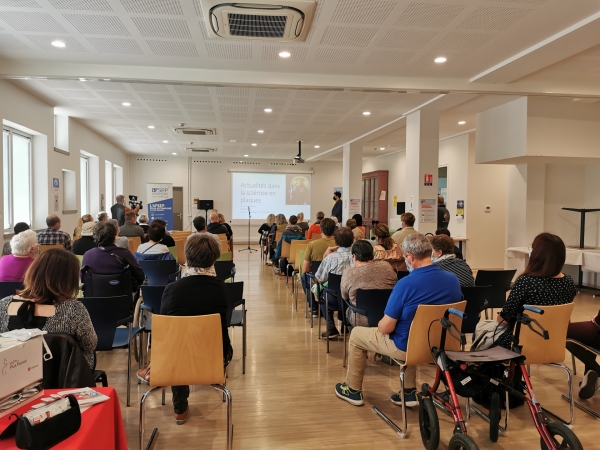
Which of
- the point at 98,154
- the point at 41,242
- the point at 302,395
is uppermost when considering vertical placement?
the point at 98,154

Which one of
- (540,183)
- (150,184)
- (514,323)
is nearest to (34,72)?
(514,323)

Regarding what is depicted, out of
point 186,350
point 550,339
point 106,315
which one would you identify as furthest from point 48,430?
point 550,339

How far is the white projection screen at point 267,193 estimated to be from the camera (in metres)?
16.3

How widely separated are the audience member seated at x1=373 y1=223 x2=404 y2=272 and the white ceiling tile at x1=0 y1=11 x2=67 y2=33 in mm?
4078

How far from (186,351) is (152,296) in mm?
1127

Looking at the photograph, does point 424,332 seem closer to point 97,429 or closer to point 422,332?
point 422,332

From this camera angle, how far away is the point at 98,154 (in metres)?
11.1

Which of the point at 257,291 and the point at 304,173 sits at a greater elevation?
the point at 304,173

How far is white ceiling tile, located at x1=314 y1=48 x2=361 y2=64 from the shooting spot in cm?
501

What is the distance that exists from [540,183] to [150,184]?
499 inches

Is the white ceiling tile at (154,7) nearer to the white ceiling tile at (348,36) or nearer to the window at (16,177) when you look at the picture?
the white ceiling tile at (348,36)

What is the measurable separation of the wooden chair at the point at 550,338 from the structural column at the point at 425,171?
474 centimetres

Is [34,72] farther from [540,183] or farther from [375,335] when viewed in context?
[540,183]

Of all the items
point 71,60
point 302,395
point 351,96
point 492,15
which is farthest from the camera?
point 351,96
